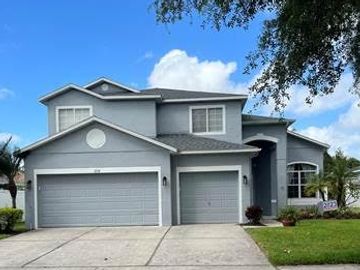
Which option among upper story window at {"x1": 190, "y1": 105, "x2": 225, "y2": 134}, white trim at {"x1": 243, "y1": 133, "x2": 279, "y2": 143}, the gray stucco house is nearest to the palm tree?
white trim at {"x1": 243, "y1": 133, "x2": 279, "y2": 143}

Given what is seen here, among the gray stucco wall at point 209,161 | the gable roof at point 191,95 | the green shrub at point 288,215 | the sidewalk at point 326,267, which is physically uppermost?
the gable roof at point 191,95

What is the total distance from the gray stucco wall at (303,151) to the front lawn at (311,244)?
36.9 feet

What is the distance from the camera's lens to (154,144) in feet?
82.4

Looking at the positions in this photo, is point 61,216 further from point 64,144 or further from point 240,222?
point 240,222

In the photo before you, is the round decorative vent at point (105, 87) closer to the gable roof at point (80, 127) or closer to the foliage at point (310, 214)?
the gable roof at point (80, 127)

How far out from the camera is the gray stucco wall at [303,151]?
32844mm

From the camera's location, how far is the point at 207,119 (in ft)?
95.5

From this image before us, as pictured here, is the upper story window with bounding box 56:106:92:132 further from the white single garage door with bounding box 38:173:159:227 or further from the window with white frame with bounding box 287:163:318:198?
the window with white frame with bounding box 287:163:318:198

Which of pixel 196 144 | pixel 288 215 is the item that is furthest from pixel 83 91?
pixel 288 215

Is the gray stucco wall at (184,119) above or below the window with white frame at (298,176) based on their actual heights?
above

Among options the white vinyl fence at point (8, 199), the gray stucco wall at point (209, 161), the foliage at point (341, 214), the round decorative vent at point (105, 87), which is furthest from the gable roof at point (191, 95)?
the white vinyl fence at point (8, 199)

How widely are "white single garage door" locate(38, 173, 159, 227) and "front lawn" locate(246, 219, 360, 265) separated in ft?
18.6

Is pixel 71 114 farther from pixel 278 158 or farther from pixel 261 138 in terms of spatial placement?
pixel 278 158

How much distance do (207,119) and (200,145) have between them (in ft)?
9.97
